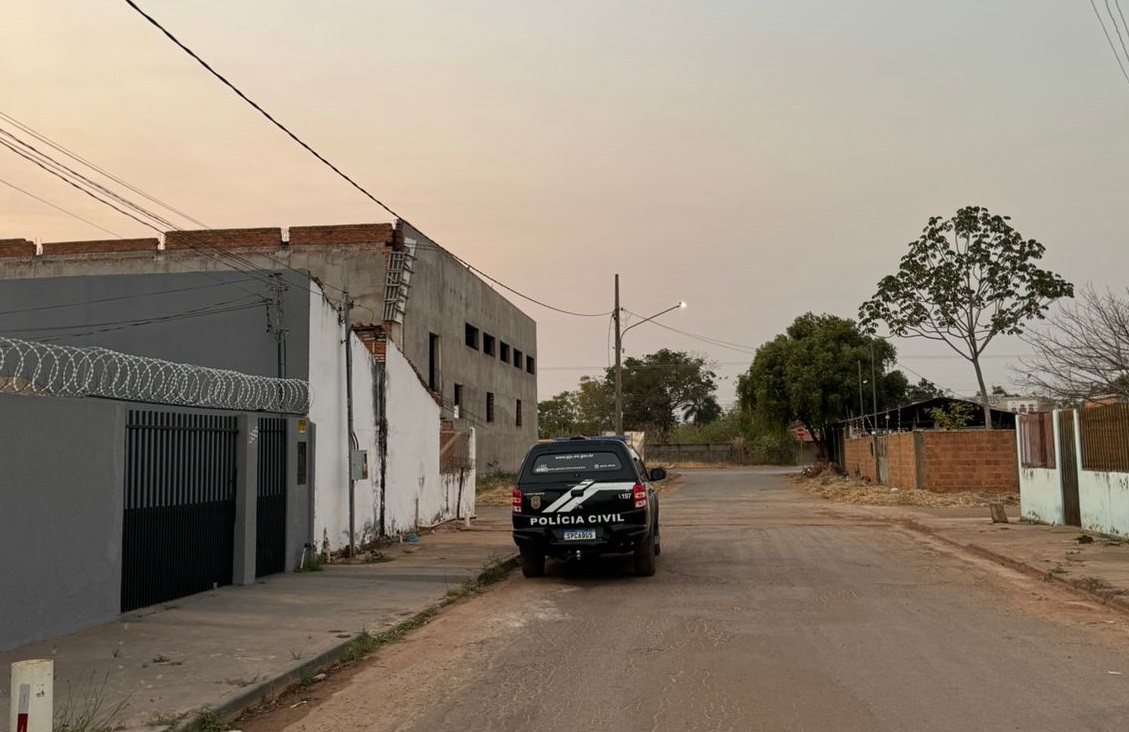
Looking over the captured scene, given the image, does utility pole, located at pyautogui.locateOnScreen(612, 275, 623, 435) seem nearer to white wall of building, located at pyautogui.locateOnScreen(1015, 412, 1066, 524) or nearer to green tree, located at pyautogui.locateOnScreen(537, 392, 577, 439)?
white wall of building, located at pyautogui.locateOnScreen(1015, 412, 1066, 524)

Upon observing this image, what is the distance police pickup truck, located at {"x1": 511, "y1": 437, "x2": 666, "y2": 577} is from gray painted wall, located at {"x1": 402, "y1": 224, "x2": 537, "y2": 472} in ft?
72.1

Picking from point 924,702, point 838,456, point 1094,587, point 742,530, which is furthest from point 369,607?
point 838,456

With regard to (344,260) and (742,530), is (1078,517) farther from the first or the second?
(344,260)

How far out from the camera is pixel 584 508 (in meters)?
12.3

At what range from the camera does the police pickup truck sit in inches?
484

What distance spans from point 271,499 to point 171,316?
4520 mm

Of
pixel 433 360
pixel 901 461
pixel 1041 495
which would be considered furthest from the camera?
pixel 433 360

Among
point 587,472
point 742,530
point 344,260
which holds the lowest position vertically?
point 742,530

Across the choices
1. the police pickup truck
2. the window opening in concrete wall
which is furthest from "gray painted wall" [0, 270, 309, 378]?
the window opening in concrete wall

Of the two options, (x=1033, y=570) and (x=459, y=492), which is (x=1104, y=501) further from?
(x=459, y=492)

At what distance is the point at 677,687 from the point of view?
6.73 meters

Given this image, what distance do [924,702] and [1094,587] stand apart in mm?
5799

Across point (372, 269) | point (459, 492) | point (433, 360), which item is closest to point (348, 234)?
point (372, 269)

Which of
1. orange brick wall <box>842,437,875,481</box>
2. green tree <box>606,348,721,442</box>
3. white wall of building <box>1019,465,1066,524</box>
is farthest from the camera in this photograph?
green tree <box>606,348,721,442</box>
